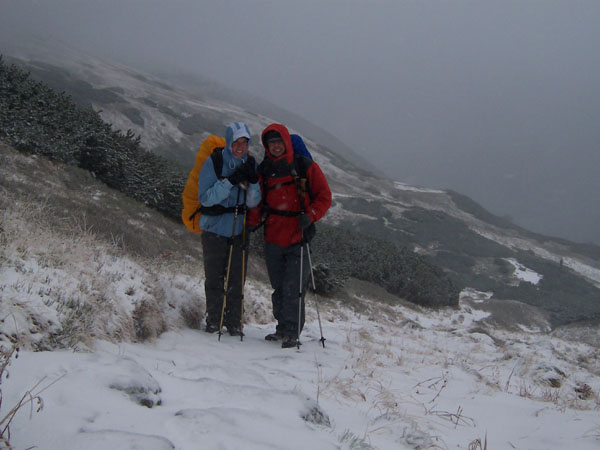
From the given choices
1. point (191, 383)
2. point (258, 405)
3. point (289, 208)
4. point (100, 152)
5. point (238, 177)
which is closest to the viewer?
point (258, 405)

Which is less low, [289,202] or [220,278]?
[289,202]

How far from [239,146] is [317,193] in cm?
119

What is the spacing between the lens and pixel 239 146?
4.55 m

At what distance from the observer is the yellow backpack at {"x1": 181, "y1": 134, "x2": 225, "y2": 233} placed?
15.3 ft

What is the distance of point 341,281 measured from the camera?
14109mm

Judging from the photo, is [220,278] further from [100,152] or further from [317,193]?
[100,152]

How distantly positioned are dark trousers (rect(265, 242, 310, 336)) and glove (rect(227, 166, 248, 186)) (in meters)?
0.95

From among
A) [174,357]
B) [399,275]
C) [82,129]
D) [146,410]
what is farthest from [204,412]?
[399,275]

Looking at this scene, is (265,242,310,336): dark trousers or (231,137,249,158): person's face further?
(265,242,310,336): dark trousers

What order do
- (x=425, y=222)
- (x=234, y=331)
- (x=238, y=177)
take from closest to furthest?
(x=238, y=177), (x=234, y=331), (x=425, y=222)

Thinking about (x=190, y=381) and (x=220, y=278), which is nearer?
(x=190, y=381)

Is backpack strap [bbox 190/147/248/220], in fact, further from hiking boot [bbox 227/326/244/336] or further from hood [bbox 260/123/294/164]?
hiking boot [bbox 227/326/244/336]

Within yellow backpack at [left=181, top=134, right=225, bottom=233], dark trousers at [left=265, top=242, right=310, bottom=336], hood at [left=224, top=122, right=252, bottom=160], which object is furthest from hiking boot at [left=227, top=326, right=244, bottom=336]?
hood at [left=224, top=122, right=252, bottom=160]

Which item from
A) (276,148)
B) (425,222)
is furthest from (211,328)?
(425,222)
